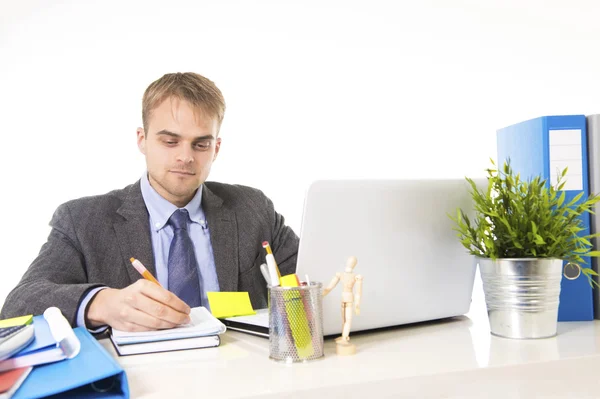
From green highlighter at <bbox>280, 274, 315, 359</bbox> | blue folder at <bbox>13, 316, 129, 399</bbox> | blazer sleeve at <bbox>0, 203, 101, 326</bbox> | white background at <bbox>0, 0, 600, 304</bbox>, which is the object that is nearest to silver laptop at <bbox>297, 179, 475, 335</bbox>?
green highlighter at <bbox>280, 274, 315, 359</bbox>

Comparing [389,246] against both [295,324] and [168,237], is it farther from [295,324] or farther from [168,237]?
[168,237]

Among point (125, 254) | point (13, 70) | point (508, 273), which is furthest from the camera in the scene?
point (13, 70)

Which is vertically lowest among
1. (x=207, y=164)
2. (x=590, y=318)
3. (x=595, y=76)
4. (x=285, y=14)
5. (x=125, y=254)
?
(x=590, y=318)

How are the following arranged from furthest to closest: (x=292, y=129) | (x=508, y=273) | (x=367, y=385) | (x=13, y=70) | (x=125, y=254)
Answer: (x=292, y=129) → (x=13, y=70) → (x=125, y=254) → (x=508, y=273) → (x=367, y=385)

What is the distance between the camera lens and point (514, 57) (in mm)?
3512

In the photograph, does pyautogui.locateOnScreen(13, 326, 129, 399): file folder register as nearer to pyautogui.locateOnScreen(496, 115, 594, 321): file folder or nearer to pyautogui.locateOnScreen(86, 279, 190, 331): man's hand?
pyautogui.locateOnScreen(86, 279, 190, 331): man's hand

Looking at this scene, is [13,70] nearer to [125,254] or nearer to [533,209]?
[125,254]

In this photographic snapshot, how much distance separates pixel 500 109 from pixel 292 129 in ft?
4.16

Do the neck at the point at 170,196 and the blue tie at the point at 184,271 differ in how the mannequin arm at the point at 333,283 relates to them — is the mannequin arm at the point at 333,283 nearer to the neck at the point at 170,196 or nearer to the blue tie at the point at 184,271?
the blue tie at the point at 184,271

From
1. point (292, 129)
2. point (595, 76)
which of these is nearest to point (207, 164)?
point (292, 129)

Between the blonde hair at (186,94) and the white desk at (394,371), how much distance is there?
0.87 meters

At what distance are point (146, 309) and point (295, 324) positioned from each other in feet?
0.93

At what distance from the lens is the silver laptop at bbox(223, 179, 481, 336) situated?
97cm

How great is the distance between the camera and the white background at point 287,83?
3.05 m
